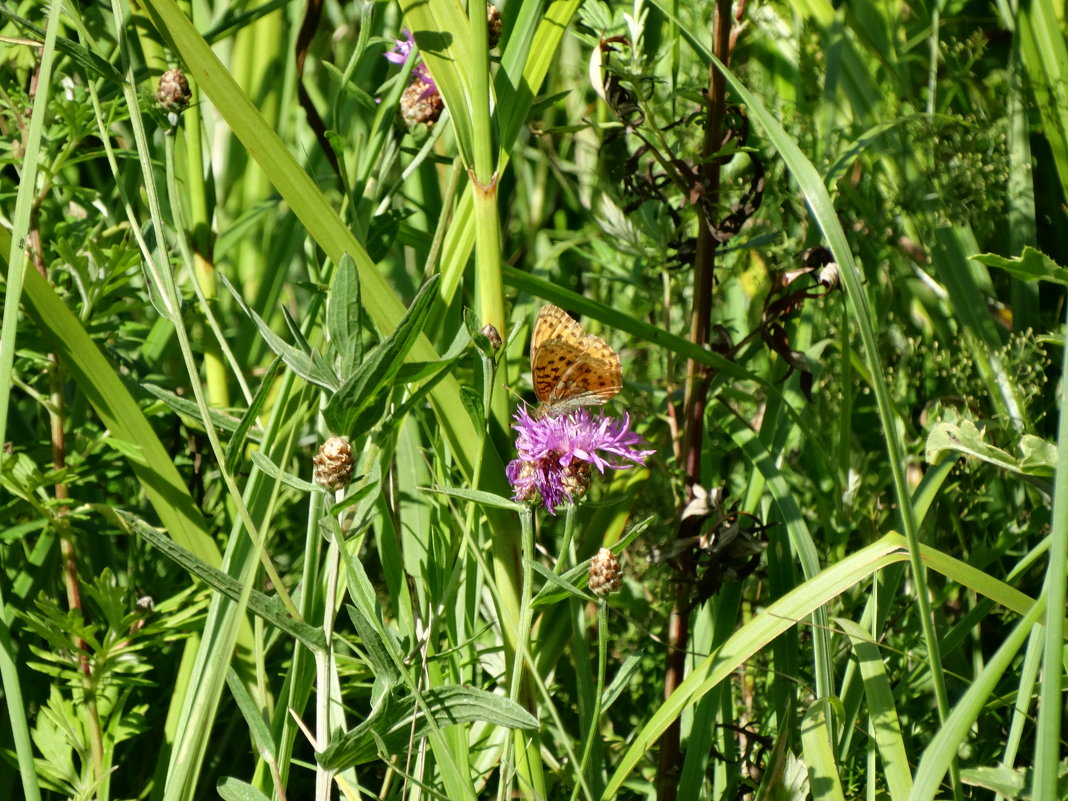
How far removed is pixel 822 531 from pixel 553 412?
0.64 m

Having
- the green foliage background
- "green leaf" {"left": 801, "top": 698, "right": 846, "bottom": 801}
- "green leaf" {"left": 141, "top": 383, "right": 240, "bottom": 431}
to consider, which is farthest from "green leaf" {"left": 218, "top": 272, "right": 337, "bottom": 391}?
"green leaf" {"left": 801, "top": 698, "right": 846, "bottom": 801}

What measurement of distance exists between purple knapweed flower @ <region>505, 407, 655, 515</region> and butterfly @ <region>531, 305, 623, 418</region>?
11 cm

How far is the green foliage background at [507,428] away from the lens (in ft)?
2.81

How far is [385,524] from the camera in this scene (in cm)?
113

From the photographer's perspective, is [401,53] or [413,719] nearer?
[413,719]

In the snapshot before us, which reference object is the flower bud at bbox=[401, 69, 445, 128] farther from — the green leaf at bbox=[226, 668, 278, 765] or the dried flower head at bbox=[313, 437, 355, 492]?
the green leaf at bbox=[226, 668, 278, 765]

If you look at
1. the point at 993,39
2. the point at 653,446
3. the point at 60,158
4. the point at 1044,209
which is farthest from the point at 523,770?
the point at 993,39

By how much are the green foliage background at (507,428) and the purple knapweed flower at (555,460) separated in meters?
0.04

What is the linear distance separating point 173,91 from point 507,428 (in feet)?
1.81

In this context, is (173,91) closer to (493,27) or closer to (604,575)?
(493,27)

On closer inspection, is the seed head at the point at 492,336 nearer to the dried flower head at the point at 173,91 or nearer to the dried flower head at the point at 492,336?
the dried flower head at the point at 492,336

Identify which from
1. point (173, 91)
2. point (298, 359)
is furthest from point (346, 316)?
point (173, 91)

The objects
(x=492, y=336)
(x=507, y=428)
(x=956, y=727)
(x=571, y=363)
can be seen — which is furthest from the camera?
(x=571, y=363)

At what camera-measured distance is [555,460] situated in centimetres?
92
